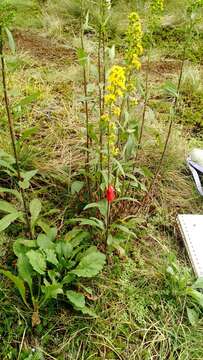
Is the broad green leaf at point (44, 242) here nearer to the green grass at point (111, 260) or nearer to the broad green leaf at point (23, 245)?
the broad green leaf at point (23, 245)

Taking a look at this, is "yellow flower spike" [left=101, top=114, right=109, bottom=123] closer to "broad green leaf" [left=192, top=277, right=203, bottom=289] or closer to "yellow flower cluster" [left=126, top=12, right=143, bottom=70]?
"yellow flower cluster" [left=126, top=12, right=143, bottom=70]

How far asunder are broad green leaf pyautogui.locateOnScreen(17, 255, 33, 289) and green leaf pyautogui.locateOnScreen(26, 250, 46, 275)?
0.18 feet

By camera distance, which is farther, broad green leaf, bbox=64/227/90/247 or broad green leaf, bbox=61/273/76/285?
broad green leaf, bbox=64/227/90/247

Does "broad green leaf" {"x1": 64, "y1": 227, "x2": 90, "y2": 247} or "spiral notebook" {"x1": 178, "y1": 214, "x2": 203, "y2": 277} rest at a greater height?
"broad green leaf" {"x1": 64, "y1": 227, "x2": 90, "y2": 247}

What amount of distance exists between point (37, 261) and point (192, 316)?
0.76 meters

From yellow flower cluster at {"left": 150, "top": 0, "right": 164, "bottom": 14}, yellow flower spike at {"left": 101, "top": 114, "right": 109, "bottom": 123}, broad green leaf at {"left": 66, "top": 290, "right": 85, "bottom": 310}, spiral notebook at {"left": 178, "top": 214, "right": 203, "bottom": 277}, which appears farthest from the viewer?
spiral notebook at {"left": 178, "top": 214, "right": 203, "bottom": 277}

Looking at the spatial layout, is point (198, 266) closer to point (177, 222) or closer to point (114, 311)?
point (177, 222)

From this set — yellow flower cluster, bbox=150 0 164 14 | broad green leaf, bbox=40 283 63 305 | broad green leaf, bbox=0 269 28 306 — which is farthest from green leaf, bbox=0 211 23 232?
yellow flower cluster, bbox=150 0 164 14

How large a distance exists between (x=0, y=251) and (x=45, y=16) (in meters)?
3.42

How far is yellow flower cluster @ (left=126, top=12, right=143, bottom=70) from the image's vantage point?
179 cm

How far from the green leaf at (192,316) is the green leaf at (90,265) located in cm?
47

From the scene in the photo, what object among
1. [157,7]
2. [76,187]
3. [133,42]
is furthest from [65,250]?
[157,7]

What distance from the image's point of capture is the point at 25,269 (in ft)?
6.36

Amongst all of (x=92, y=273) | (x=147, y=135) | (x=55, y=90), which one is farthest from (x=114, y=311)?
(x=55, y=90)
